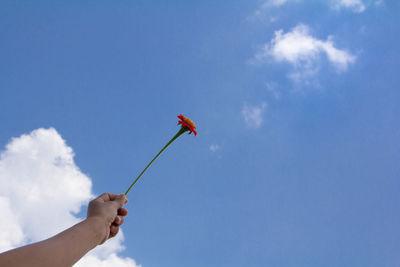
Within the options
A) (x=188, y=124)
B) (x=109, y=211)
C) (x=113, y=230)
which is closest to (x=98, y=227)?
(x=109, y=211)

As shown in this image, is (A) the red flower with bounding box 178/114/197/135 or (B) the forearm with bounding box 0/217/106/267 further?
(A) the red flower with bounding box 178/114/197/135

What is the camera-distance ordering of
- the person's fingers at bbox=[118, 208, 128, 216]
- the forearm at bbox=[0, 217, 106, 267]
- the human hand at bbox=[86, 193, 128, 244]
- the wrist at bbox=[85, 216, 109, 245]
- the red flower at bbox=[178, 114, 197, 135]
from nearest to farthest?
the forearm at bbox=[0, 217, 106, 267], the wrist at bbox=[85, 216, 109, 245], the human hand at bbox=[86, 193, 128, 244], the person's fingers at bbox=[118, 208, 128, 216], the red flower at bbox=[178, 114, 197, 135]

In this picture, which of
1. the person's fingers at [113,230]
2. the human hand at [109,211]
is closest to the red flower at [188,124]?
the human hand at [109,211]

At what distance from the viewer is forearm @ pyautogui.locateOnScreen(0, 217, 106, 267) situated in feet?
5.46

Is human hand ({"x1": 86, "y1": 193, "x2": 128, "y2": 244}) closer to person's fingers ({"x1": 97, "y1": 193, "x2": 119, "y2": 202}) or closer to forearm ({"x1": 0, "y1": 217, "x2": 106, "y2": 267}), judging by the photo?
person's fingers ({"x1": 97, "y1": 193, "x2": 119, "y2": 202})

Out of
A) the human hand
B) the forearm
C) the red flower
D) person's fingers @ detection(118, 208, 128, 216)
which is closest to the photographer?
the forearm

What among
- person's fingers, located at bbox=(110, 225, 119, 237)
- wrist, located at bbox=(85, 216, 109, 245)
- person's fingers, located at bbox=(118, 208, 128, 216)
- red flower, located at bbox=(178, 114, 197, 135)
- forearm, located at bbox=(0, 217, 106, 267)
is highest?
red flower, located at bbox=(178, 114, 197, 135)

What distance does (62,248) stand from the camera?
1.98 m

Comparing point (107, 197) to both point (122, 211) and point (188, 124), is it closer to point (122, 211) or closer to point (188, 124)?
point (122, 211)

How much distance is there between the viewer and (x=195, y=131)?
387cm

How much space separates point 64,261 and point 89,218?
0.62m

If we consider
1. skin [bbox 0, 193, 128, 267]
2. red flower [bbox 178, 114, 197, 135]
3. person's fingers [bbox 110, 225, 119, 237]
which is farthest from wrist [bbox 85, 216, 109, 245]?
red flower [bbox 178, 114, 197, 135]

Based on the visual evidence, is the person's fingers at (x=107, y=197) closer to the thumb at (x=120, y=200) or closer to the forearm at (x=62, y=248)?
the thumb at (x=120, y=200)

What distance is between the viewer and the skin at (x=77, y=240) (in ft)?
5.56
